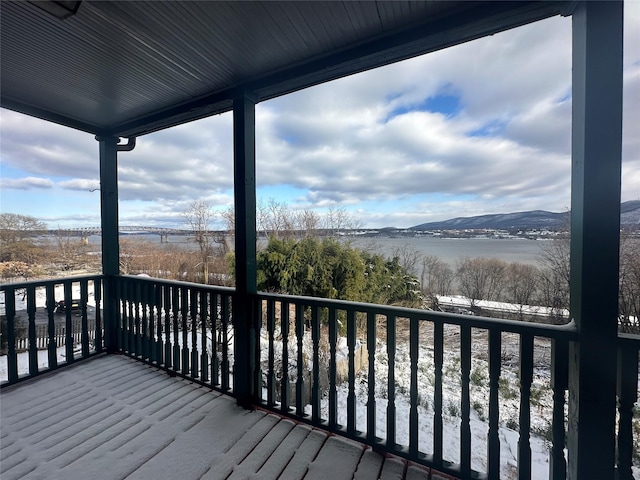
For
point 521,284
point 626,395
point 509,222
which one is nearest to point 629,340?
point 626,395

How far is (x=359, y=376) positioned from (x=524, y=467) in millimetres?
3375

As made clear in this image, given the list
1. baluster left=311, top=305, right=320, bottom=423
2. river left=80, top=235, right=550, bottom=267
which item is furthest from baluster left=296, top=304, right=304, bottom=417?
river left=80, top=235, right=550, bottom=267

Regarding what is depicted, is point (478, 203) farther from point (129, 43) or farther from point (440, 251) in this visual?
point (129, 43)

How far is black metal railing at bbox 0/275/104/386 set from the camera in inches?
93.7

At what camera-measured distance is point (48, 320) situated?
259cm

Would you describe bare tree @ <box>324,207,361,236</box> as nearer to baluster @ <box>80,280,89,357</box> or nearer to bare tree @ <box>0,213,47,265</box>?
baluster @ <box>80,280,89,357</box>

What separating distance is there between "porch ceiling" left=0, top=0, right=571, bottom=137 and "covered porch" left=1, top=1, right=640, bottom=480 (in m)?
0.01

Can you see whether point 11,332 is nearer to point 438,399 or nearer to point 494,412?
point 438,399

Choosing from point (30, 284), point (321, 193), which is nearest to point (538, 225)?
point (321, 193)

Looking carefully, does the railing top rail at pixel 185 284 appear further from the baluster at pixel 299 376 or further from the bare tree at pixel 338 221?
the bare tree at pixel 338 221

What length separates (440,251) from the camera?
525cm

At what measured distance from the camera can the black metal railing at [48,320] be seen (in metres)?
2.38

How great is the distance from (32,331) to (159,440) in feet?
6.51

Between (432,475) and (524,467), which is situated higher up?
(524,467)
